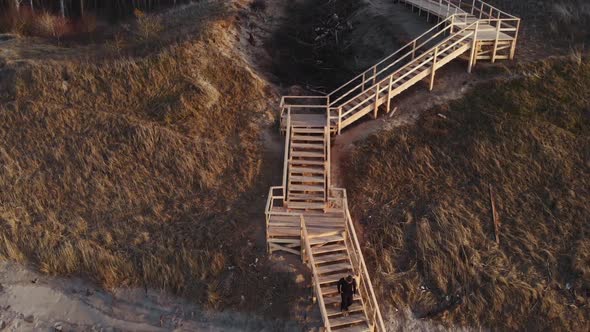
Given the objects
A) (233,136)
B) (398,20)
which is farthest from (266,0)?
(233,136)

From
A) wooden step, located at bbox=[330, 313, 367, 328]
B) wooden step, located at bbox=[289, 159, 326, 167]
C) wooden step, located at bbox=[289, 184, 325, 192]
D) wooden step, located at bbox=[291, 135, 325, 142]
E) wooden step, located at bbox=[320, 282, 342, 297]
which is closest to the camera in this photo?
wooden step, located at bbox=[330, 313, 367, 328]

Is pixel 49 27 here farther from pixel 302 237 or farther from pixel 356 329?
pixel 356 329

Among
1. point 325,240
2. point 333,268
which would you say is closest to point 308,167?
point 325,240

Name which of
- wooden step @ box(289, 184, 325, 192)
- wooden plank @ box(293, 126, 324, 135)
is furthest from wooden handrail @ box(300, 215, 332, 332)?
wooden plank @ box(293, 126, 324, 135)

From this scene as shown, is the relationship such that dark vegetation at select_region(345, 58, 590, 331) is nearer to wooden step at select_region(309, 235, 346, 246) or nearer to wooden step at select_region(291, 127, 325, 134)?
wooden step at select_region(309, 235, 346, 246)

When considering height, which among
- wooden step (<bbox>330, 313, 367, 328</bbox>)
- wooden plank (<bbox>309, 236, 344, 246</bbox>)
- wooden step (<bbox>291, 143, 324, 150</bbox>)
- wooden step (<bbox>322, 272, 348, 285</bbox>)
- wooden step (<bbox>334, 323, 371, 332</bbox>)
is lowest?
wooden step (<bbox>334, 323, 371, 332</bbox>)

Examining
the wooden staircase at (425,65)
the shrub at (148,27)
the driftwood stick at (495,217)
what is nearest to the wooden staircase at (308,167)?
the wooden staircase at (425,65)

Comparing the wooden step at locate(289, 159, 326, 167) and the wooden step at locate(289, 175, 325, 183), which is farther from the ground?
the wooden step at locate(289, 159, 326, 167)

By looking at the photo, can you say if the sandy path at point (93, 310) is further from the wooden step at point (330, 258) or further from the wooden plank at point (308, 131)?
the wooden plank at point (308, 131)
